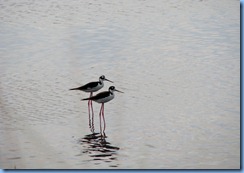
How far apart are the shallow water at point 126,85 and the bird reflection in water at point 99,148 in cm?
2

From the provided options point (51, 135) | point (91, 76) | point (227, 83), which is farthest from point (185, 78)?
point (51, 135)

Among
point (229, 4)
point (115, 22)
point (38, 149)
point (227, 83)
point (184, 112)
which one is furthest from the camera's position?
point (229, 4)

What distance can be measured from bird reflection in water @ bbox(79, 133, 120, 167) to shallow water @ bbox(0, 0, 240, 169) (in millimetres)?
17

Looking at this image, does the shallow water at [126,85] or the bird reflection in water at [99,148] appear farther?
the shallow water at [126,85]

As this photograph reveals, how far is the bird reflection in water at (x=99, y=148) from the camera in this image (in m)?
11.2

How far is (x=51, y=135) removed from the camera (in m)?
12.4

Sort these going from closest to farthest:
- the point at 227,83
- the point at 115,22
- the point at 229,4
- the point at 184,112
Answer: the point at 184,112, the point at 227,83, the point at 115,22, the point at 229,4

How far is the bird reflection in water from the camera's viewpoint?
11.2m

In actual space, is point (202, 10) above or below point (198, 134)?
above

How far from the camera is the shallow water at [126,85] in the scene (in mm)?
11523

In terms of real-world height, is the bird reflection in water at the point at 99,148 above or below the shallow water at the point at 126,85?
below

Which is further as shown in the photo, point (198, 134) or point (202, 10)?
point (202, 10)

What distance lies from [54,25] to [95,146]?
11325 mm

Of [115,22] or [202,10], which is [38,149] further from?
[202,10]
